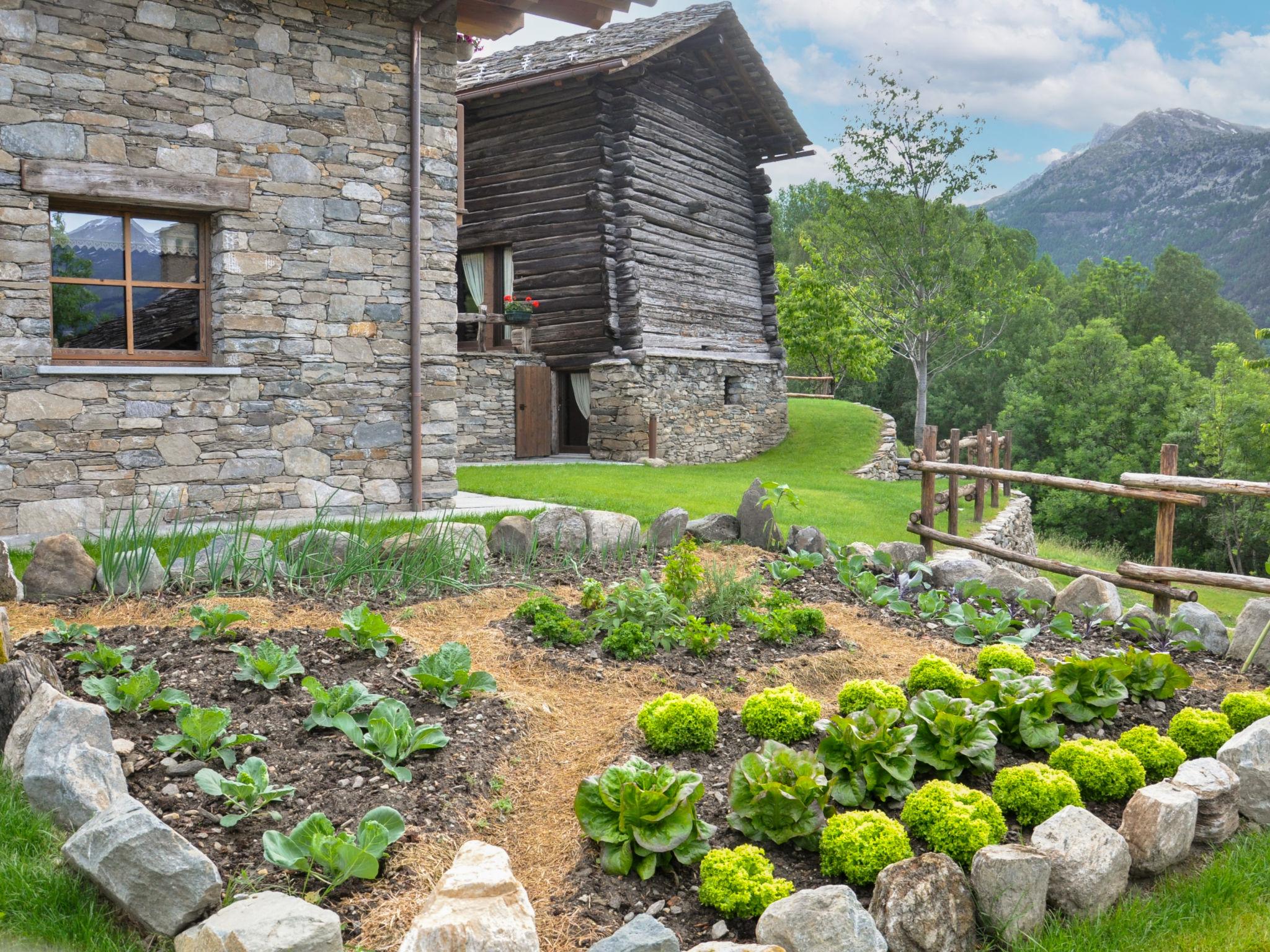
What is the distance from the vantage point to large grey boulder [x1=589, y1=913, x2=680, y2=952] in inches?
85.3

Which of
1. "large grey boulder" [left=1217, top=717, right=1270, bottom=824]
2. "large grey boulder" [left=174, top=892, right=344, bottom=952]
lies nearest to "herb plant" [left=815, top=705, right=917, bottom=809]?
"large grey boulder" [left=1217, top=717, right=1270, bottom=824]

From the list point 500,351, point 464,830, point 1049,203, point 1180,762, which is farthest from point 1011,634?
point 1049,203

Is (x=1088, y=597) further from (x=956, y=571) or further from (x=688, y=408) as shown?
(x=688, y=408)

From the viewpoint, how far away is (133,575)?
4.73 m

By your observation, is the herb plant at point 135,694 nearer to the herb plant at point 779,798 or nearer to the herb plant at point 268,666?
the herb plant at point 268,666

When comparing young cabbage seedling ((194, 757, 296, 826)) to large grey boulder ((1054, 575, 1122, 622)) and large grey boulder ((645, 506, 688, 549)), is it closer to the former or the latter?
large grey boulder ((645, 506, 688, 549))

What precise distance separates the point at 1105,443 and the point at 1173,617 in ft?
108

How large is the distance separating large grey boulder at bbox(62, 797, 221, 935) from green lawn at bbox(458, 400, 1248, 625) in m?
6.47

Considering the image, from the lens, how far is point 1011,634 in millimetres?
5094

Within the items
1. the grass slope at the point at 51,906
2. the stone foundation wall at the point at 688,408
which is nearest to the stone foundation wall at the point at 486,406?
the stone foundation wall at the point at 688,408

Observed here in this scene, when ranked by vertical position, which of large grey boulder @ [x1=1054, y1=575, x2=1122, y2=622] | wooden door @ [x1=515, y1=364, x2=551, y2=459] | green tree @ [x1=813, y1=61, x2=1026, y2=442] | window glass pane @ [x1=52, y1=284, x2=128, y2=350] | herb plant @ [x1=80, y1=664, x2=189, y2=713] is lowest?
large grey boulder @ [x1=1054, y1=575, x2=1122, y2=622]

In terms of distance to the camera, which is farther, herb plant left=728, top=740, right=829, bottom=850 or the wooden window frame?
the wooden window frame

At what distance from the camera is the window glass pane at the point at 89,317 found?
7.04m

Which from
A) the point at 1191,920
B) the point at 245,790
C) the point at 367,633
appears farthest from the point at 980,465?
the point at 245,790
